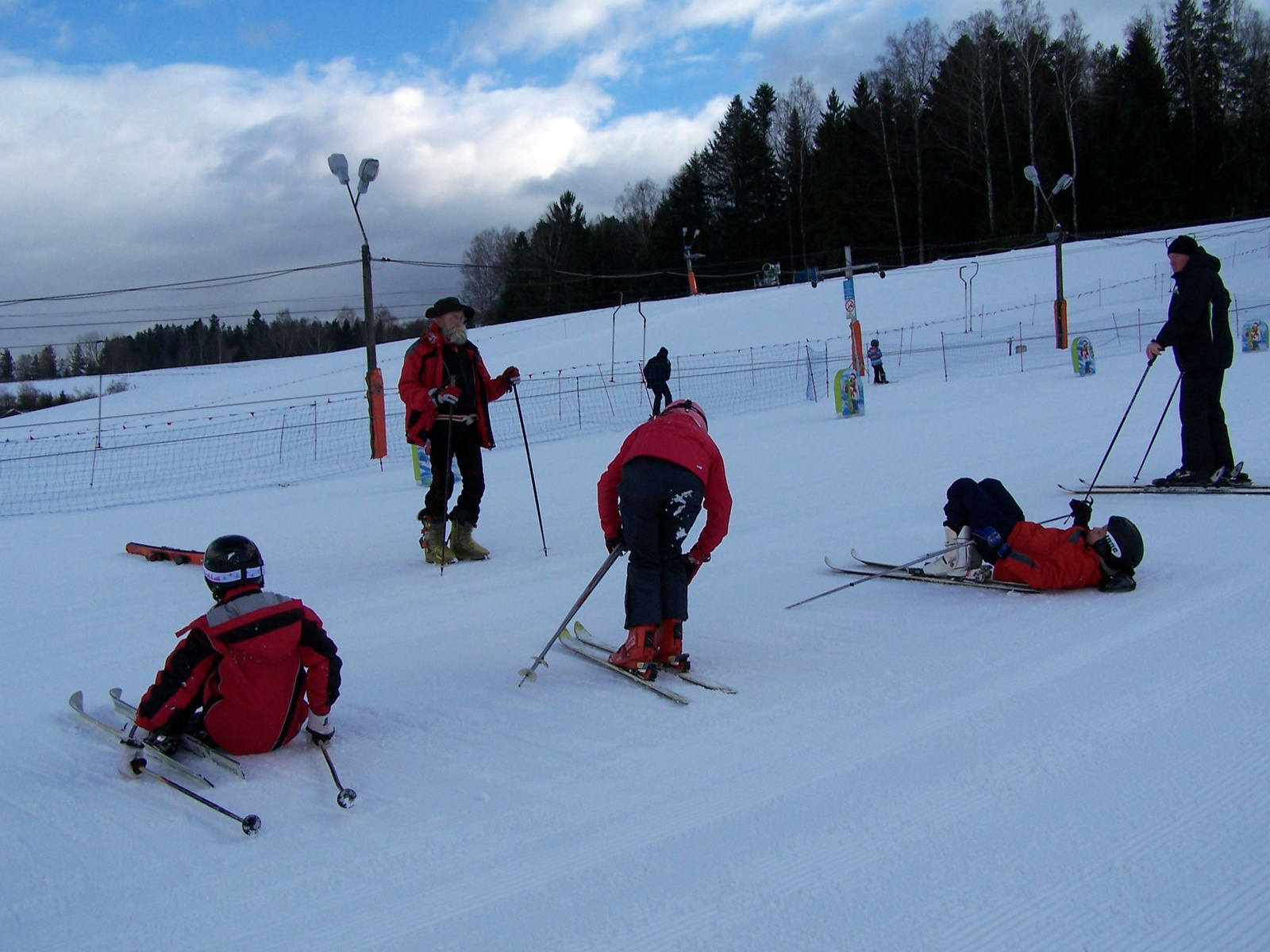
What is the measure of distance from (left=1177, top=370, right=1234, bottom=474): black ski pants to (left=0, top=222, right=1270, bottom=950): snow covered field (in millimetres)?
424

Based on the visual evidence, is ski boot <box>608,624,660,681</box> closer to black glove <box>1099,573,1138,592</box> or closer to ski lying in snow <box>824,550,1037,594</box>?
ski lying in snow <box>824,550,1037,594</box>

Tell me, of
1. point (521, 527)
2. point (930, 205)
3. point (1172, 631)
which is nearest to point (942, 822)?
point (1172, 631)

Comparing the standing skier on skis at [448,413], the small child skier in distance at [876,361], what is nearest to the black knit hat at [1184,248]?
the standing skier on skis at [448,413]

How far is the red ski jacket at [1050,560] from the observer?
4805 millimetres

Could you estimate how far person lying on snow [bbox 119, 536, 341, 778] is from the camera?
124 inches

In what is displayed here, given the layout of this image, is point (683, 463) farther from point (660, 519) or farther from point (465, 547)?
point (465, 547)

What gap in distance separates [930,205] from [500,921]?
174 ft

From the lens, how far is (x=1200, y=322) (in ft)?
23.1

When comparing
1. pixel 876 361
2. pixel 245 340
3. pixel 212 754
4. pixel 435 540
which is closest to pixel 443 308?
pixel 435 540

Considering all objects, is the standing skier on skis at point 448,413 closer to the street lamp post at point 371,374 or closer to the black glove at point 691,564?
the black glove at point 691,564

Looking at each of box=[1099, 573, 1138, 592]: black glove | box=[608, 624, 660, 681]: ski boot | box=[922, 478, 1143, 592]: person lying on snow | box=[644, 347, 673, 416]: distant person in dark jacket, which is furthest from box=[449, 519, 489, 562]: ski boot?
box=[644, 347, 673, 416]: distant person in dark jacket

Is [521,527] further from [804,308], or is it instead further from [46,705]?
[804,308]

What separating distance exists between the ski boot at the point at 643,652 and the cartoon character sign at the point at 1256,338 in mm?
19953

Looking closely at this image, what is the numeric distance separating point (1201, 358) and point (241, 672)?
7013mm
